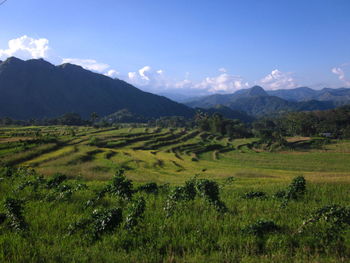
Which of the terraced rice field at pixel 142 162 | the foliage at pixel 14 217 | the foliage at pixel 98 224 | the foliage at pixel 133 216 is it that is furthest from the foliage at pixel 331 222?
the terraced rice field at pixel 142 162

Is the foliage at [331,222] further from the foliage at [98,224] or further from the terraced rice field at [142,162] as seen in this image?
the terraced rice field at [142,162]

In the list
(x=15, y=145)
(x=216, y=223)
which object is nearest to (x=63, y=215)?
(x=216, y=223)

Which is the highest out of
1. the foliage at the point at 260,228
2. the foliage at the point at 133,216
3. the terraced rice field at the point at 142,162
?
the foliage at the point at 133,216

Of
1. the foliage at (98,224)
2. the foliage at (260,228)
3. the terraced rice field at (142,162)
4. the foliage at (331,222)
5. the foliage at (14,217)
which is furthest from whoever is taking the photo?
the terraced rice field at (142,162)

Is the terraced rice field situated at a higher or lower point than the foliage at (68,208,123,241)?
lower

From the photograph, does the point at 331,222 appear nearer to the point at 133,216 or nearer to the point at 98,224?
the point at 133,216

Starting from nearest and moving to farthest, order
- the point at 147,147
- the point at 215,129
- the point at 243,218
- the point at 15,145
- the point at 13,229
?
the point at 13,229
the point at 243,218
the point at 15,145
the point at 147,147
the point at 215,129

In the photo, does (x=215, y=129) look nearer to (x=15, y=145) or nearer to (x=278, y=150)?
(x=278, y=150)

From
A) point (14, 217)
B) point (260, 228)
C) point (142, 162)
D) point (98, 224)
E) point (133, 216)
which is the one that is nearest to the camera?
point (260, 228)

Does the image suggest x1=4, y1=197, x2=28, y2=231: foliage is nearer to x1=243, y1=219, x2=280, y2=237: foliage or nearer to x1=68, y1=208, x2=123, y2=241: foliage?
x1=68, y1=208, x2=123, y2=241: foliage

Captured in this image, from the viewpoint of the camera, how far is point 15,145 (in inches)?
1629

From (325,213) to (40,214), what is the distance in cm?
798

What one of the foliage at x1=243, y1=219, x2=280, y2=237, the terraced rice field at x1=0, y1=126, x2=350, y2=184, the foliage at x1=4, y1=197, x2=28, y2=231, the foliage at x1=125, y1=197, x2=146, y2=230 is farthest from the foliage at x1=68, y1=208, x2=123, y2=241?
the terraced rice field at x1=0, y1=126, x2=350, y2=184

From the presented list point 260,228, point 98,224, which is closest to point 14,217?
point 98,224
